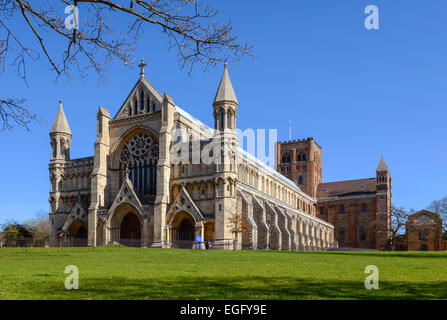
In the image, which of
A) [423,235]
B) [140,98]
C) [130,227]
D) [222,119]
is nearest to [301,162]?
[423,235]

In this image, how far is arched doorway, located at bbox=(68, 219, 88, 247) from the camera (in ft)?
184

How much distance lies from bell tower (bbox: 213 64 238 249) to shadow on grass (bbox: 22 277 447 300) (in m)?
33.5

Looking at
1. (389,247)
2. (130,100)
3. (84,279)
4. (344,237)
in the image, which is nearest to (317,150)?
(344,237)

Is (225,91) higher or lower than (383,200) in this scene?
higher

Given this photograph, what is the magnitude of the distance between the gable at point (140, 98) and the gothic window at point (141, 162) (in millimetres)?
2995

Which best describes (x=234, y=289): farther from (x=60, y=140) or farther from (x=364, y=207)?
(x=364, y=207)

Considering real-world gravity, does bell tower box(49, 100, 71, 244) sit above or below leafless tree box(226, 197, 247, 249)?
above

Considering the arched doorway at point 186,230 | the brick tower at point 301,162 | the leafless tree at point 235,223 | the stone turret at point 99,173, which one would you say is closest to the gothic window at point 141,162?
the stone turret at point 99,173

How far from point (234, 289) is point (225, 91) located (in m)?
41.3

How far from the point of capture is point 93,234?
2103 inches

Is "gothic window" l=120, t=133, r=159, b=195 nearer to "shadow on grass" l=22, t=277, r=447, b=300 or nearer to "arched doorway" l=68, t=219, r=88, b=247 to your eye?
"arched doorway" l=68, t=219, r=88, b=247

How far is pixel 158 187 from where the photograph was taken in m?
51.2

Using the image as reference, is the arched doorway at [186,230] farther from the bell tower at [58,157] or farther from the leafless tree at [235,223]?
the bell tower at [58,157]

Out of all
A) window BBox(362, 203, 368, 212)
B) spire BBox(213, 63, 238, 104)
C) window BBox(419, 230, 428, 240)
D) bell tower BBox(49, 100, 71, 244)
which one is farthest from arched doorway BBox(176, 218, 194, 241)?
window BBox(362, 203, 368, 212)
